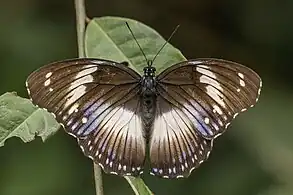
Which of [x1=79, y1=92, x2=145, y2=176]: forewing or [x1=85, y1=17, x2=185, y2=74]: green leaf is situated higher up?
[x1=85, y1=17, x2=185, y2=74]: green leaf

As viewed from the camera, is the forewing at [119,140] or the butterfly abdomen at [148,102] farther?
the butterfly abdomen at [148,102]

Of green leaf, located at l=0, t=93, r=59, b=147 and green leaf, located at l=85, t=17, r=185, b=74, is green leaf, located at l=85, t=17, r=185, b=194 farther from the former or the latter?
green leaf, located at l=0, t=93, r=59, b=147

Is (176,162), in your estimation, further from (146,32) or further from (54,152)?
(54,152)

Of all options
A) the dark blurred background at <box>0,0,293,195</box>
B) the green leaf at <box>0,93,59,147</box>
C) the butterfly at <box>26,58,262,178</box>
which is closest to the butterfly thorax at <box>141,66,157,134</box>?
the butterfly at <box>26,58,262,178</box>

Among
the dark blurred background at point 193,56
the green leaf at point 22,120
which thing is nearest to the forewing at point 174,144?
the green leaf at point 22,120

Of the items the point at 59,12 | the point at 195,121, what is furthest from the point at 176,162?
the point at 59,12

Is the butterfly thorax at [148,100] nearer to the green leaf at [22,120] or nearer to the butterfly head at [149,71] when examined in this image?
the butterfly head at [149,71]

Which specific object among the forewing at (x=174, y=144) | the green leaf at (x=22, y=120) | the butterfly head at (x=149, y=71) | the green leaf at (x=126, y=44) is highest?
the green leaf at (x=126, y=44)
